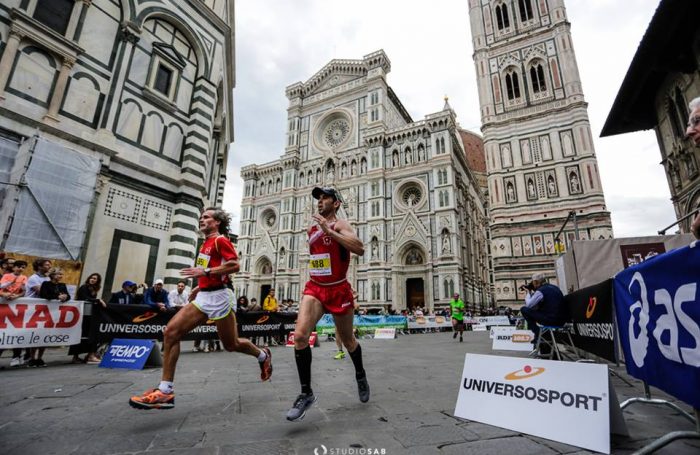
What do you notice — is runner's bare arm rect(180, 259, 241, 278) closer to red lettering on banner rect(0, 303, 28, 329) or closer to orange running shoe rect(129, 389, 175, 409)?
orange running shoe rect(129, 389, 175, 409)

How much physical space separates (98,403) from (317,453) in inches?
96.0

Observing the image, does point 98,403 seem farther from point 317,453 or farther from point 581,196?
point 581,196

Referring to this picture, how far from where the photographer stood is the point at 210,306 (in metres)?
2.90

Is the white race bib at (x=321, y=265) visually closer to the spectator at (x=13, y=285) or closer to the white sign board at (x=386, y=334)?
the spectator at (x=13, y=285)

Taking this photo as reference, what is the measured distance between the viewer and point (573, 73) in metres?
25.5

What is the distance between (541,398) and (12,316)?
744cm

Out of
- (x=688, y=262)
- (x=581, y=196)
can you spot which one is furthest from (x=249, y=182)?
(x=688, y=262)

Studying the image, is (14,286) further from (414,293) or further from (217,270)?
(414,293)

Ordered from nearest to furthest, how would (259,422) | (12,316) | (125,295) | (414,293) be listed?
(259,422) < (12,316) < (125,295) < (414,293)

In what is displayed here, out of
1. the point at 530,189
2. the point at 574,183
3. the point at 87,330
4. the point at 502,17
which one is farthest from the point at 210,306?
the point at 502,17

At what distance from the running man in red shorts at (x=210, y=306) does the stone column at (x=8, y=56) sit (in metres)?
7.99

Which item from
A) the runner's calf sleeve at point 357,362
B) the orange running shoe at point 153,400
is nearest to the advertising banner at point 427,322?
the runner's calf sleeve at point 357,362

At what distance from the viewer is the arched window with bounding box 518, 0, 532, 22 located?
2886 cm

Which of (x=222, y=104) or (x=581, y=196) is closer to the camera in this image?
(x=222, y=104)
